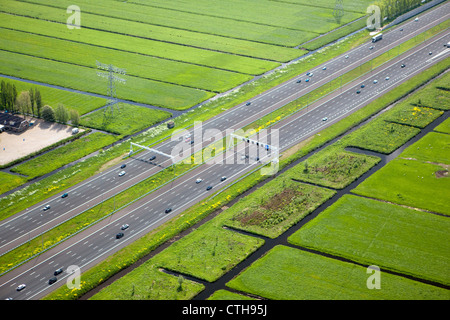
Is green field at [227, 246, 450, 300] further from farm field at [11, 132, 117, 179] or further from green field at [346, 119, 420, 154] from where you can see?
farm field at [11, 132, 117, 179]

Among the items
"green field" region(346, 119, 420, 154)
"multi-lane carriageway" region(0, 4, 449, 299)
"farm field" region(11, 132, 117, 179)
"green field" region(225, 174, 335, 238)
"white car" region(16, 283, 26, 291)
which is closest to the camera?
"white car" region(16, 283, 26, 291)

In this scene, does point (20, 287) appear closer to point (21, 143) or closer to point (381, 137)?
point (21, 143)

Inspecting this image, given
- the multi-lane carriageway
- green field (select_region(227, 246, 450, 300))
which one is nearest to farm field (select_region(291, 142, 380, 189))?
the multi-lane carriageway

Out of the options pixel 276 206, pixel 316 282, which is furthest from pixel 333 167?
pixel 316 282

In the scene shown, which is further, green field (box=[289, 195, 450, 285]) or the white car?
green field (box=[289, 195, 450, 285])

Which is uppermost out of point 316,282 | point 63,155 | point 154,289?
point 63,155

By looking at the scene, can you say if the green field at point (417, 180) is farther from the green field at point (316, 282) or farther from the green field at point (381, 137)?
the green field at point (316, 282)
